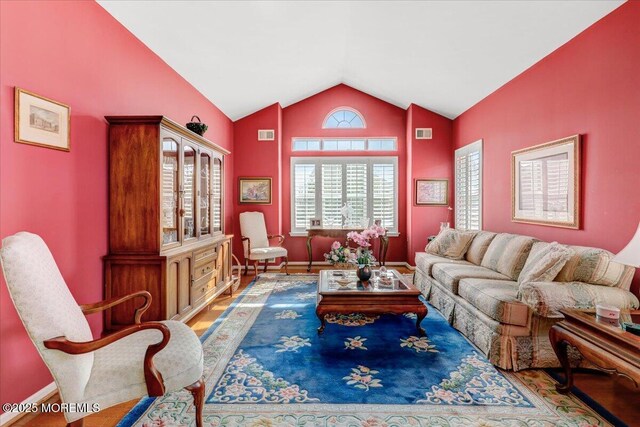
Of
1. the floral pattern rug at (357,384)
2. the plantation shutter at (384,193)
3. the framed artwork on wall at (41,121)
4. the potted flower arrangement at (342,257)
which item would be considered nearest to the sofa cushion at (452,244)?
the floral pattern rug at (357,384)

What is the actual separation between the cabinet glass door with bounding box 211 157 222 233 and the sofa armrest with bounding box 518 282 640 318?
3580 mm

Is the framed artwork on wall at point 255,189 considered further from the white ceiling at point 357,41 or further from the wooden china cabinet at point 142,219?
the wooden china cabinet at point 142,219

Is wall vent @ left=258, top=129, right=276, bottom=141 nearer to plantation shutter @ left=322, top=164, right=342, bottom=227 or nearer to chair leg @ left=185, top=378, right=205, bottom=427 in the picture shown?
plantation shutter @ left=322, top=164, right=342, bottom=227

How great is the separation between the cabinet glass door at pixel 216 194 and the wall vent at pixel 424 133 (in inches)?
152

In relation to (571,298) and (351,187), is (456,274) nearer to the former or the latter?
(571,298)

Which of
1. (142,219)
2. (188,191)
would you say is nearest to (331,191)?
(188,191)

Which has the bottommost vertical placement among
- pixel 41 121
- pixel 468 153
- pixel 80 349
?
pixel 80 349

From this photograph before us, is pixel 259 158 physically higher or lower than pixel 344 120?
lower

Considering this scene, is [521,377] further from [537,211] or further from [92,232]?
[92,232]

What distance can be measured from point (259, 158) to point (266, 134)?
499 millimetres

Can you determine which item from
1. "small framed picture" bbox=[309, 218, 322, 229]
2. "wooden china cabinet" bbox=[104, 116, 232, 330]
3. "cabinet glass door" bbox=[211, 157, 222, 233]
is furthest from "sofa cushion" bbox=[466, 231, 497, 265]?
"wooden china cabinet" bbox=[104, 116, 232, 330]

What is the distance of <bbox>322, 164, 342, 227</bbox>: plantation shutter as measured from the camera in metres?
6.67

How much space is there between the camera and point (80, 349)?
152cm

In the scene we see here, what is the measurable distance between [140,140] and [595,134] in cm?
415
